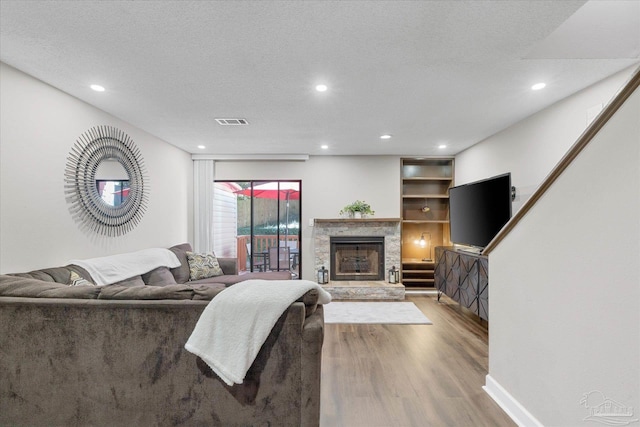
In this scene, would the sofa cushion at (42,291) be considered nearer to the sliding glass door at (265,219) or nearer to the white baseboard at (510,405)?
the white baseboard at (510,405)

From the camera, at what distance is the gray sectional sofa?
159cm

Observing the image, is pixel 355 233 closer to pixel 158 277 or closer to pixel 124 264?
pixel 158 277

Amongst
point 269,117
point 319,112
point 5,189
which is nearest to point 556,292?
point 319,112

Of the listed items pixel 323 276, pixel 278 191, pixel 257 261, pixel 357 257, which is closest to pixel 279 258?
pixel 257 261

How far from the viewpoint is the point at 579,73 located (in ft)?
8.00

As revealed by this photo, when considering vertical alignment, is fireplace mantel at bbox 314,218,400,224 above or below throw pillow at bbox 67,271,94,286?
above

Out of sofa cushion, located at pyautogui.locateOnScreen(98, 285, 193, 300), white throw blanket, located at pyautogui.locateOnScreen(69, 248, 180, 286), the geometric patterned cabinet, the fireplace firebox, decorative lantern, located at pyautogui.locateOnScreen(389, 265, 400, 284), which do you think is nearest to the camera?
sofa cushion, located at pyautogui.locateOnScreen(98, 285, 193, 300)

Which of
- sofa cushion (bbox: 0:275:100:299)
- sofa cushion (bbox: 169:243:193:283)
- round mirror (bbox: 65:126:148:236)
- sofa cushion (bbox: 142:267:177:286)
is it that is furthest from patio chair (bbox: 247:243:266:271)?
sofa cushion (bbox: 0:275:100:299)

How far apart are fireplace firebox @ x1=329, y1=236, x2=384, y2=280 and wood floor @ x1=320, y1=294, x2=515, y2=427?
5.89ft

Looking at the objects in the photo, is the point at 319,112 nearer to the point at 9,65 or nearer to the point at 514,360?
the point at 9,65

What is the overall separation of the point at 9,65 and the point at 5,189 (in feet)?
3.12

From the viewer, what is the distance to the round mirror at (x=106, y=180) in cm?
291

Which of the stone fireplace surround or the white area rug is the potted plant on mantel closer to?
the stone fireplace surround

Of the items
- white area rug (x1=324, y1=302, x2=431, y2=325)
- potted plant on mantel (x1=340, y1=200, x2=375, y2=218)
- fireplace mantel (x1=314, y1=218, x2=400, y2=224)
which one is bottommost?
white area rug (x1=324, y1=302, x2=431, y2=325)
